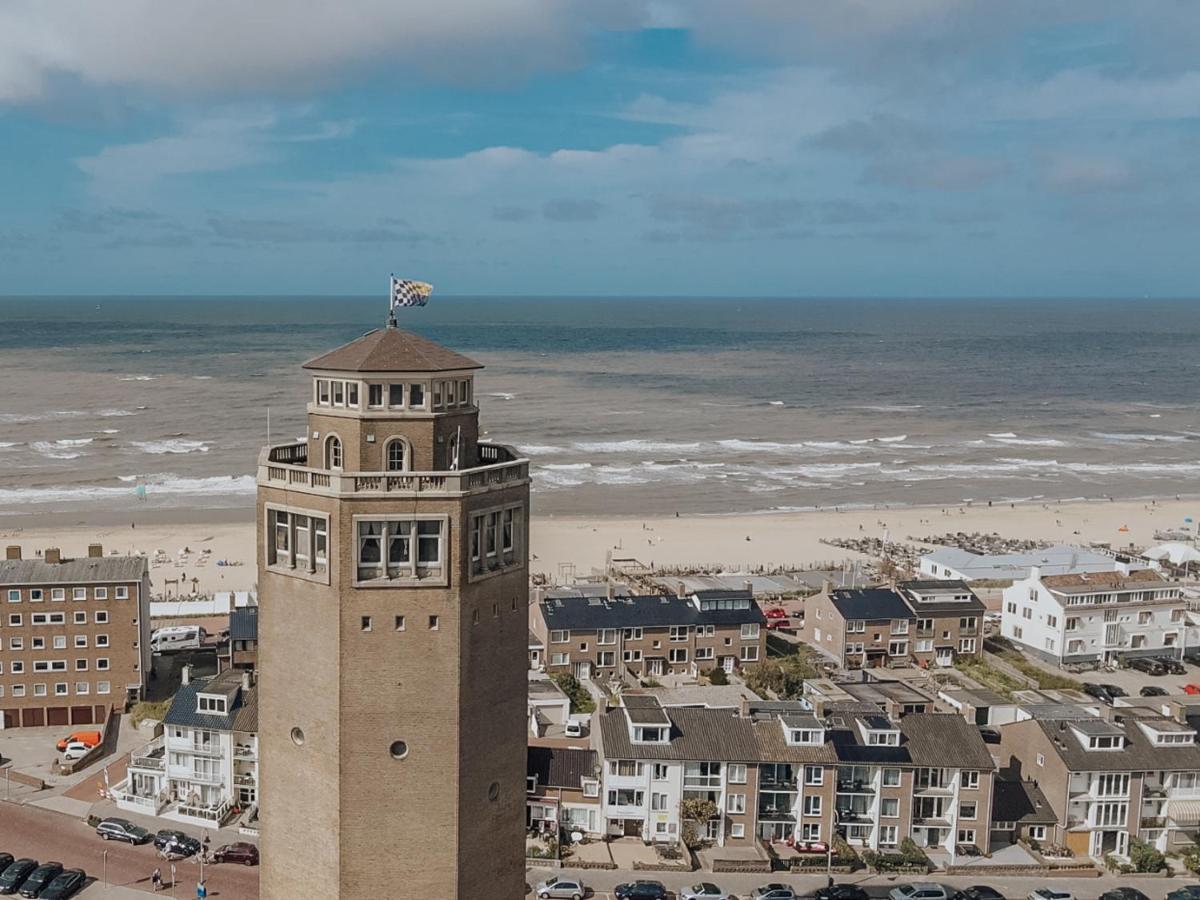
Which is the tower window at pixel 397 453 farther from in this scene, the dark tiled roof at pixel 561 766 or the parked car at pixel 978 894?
the parked car at pixel 978 894

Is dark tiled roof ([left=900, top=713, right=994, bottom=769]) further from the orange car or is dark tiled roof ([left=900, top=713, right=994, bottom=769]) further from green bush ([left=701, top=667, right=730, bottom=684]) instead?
the orange car

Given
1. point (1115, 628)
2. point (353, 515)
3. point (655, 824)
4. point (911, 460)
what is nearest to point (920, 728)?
point (655, 824)

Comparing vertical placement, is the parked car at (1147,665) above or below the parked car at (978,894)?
above

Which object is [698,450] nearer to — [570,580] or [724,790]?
[570,580]

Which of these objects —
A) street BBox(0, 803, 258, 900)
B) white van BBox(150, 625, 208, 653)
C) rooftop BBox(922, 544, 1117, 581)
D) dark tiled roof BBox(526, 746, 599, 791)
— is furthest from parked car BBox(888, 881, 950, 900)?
white van BBox(150, 625, 208, 653)

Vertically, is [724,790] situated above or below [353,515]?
below

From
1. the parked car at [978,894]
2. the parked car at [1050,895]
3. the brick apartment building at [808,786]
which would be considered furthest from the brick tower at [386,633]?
the parked car at [1050,895]
